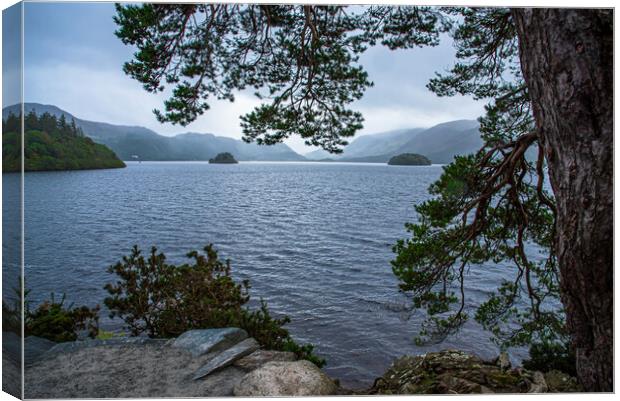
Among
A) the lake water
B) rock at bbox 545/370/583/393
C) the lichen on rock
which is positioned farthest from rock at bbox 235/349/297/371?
rock at bbox 545/370/583/393

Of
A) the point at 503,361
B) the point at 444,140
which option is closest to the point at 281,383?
the point at 503,361

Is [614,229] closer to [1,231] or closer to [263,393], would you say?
[263,393]

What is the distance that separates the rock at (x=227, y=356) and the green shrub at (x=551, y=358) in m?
1.91

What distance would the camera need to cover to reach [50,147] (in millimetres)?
2928

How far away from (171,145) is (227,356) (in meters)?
1.49

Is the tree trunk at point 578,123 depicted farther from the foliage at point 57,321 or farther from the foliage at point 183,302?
the foliage at point 57,321

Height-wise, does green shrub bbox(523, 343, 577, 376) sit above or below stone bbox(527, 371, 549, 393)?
above

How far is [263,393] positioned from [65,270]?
5.67ft

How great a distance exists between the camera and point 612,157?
7.86ft

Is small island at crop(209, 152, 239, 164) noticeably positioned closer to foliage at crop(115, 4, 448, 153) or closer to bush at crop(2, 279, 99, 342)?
foliage at crop(115, 4, 448, 153)

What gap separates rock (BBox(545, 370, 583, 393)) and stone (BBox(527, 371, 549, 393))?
0.10 ft

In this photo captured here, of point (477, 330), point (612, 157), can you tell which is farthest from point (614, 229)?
point (477, 330)

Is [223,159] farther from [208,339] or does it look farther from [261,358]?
[261,358]

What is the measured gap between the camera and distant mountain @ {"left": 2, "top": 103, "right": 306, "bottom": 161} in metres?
3.11
